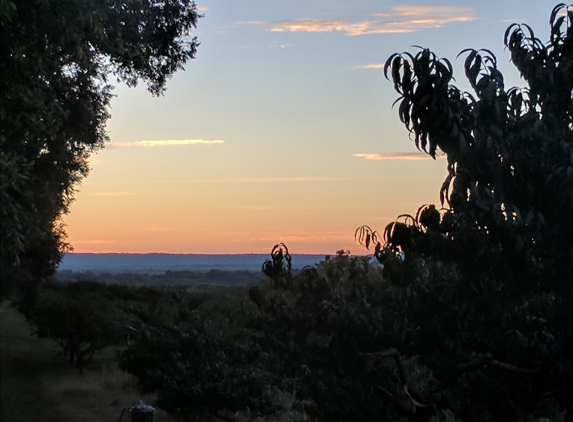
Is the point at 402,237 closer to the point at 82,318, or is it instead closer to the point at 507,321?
the point at 507,321

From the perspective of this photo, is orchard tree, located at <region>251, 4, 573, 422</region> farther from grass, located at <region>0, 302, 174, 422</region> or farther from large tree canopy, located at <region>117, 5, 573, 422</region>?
grass, located at <region>0, 302, 174, 422</region>

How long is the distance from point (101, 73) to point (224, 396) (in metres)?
9.67

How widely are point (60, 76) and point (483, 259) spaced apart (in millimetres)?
8656

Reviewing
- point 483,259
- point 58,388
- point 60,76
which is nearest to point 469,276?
point 483,259

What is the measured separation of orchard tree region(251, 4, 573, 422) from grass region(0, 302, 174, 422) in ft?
54.3

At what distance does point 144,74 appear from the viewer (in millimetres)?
21875

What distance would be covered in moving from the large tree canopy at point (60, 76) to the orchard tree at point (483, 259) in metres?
4.75

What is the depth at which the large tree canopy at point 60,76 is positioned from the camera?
41.4 ft

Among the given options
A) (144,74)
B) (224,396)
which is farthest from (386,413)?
(144,74)

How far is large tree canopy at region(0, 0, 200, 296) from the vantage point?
41.4 ft

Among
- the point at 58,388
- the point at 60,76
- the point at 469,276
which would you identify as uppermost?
the point at 60,76

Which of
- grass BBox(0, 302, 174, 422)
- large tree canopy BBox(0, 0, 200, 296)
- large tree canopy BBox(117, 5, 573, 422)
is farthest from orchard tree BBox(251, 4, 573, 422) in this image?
grass BBox(0, 302, 174, 422)

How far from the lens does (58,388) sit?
1478 inches

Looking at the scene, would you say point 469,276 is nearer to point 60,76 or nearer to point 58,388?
point 60,76
